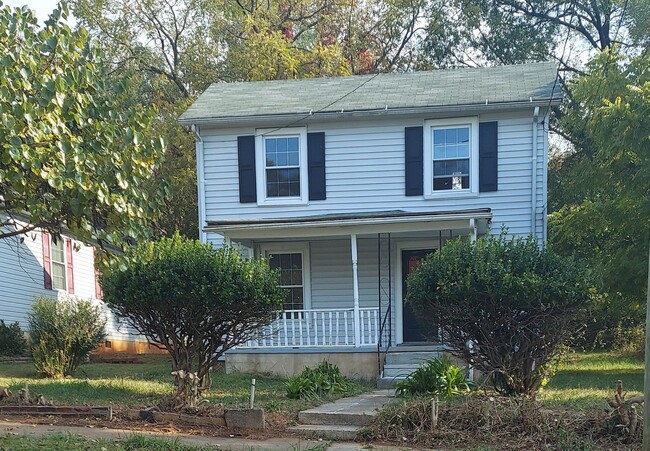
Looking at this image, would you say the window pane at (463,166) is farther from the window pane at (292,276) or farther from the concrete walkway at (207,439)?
the concrete walkway at (207,439)

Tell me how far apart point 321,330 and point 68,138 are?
8727 millimetres

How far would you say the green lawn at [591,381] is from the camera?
769 centimetres

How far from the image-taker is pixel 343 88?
1447 cm

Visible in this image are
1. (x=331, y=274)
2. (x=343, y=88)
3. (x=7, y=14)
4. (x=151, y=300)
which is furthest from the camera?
(x=343, y=88)

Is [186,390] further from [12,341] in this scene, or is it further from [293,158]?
[12,341]

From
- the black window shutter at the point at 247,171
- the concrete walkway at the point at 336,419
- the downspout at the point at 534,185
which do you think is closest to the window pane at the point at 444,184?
the downspout at the point at 534,185

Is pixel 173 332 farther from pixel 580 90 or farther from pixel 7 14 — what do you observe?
pixel 580 90

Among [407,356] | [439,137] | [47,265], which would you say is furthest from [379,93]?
[47,265]

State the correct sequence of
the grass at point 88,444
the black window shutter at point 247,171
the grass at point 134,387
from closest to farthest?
the grass at point 88,444
the grass at point 134,387
the black window shutter at point 247,171

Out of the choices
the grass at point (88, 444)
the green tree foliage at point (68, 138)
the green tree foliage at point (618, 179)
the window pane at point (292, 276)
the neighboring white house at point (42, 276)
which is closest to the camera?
the green tree foliage at point (68, 138)

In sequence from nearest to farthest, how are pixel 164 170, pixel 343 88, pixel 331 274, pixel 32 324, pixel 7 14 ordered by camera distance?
1. pixel 7 14
2. pixel 32 324
3. pixel 331 274
4. pixel 343 88
5. pixel 164 170

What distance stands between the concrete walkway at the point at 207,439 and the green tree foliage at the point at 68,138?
7.65ft

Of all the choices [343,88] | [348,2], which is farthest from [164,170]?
[348,2]

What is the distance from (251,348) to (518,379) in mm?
6123
